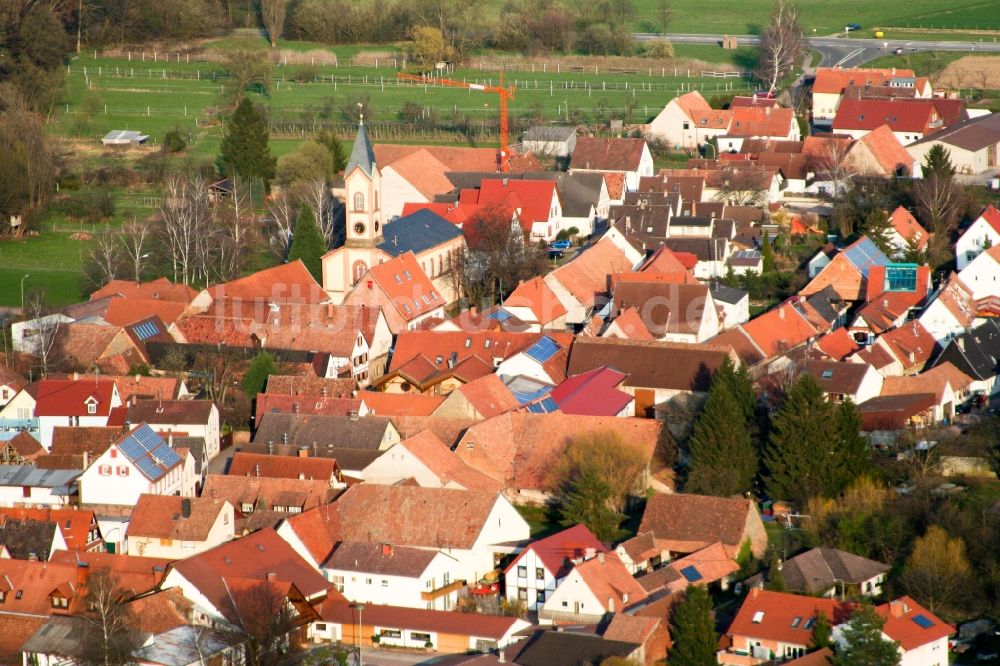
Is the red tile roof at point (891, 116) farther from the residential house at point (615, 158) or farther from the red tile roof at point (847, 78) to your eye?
the residential house at point (615, 158)

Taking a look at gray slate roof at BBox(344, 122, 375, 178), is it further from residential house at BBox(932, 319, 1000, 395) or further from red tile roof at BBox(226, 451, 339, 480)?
residential house at BBox(932, 319, 1000, 395)

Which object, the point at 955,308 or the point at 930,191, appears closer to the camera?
the point at 955,308

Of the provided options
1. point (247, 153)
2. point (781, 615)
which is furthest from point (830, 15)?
point (781, 615)

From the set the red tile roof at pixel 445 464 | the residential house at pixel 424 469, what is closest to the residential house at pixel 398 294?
the red tile roof at pixel 445 464

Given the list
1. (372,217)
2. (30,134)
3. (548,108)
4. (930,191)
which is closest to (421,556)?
(372,217)

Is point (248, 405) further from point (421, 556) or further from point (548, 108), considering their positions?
point (548, 108)

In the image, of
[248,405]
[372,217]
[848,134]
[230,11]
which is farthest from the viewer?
[230,11]
